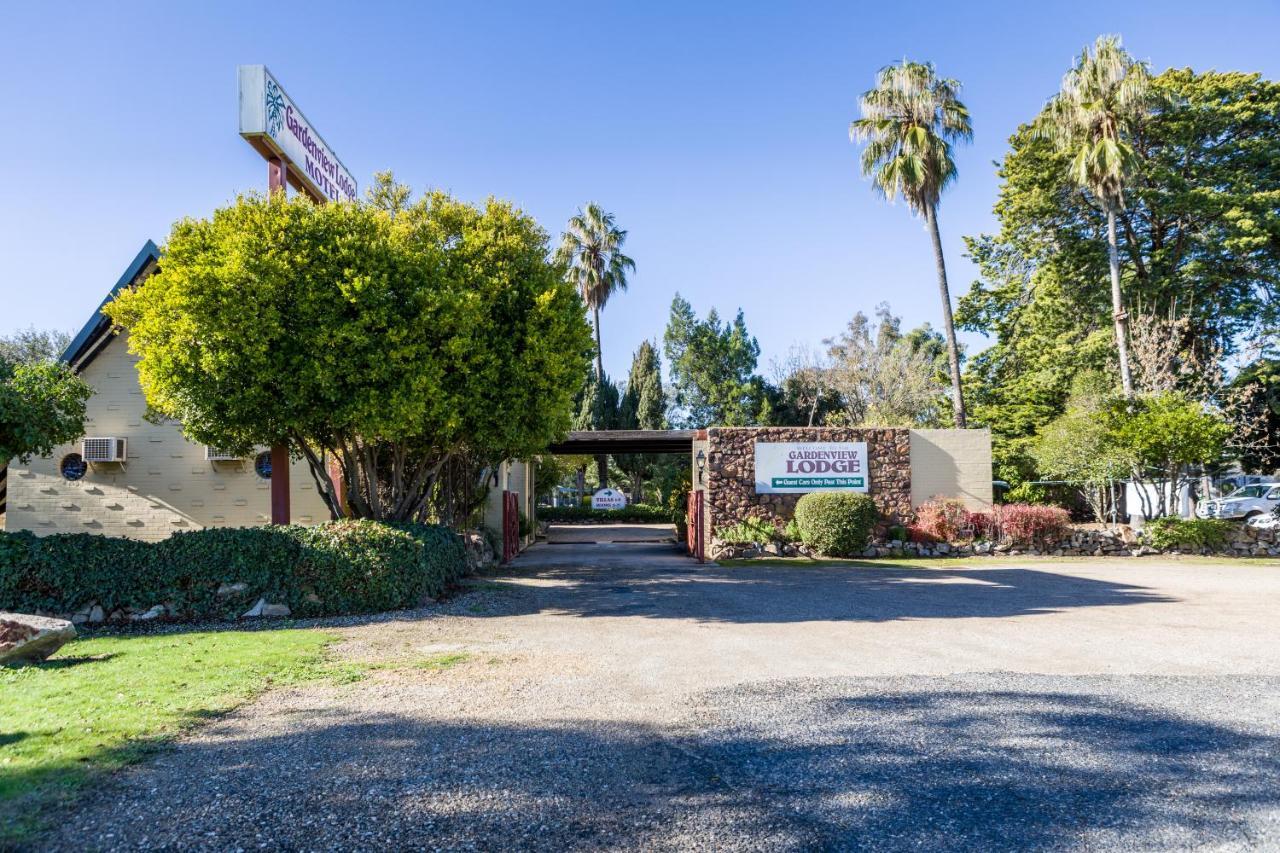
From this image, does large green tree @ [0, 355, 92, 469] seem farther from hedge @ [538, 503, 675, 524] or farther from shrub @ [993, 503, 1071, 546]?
hedge @ [538, 503, 675, 524]

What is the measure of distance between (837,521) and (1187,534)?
857 cm

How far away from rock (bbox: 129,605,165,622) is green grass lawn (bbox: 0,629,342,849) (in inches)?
28.0

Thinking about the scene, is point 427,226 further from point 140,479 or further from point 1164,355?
point 1164,355

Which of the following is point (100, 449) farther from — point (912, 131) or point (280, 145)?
point (912, 131)

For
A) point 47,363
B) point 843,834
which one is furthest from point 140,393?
point 843,834

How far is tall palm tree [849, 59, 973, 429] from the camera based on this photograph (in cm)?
2242

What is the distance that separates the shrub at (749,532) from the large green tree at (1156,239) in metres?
11.4

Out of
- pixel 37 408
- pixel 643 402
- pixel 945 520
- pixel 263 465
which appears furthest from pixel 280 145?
pixel 643 402

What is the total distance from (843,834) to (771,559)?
14466 millimetres

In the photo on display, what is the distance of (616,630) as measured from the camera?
29.2ft

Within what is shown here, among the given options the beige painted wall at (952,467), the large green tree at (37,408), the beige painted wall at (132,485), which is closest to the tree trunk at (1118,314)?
the beige painted wall at (952,467)

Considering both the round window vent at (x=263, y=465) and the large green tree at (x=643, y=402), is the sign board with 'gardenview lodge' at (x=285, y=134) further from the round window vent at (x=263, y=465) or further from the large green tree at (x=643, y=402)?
the large green tree at (x=643, y=402)

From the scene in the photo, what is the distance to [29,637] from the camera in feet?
22.3

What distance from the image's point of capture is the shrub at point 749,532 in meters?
18.2
